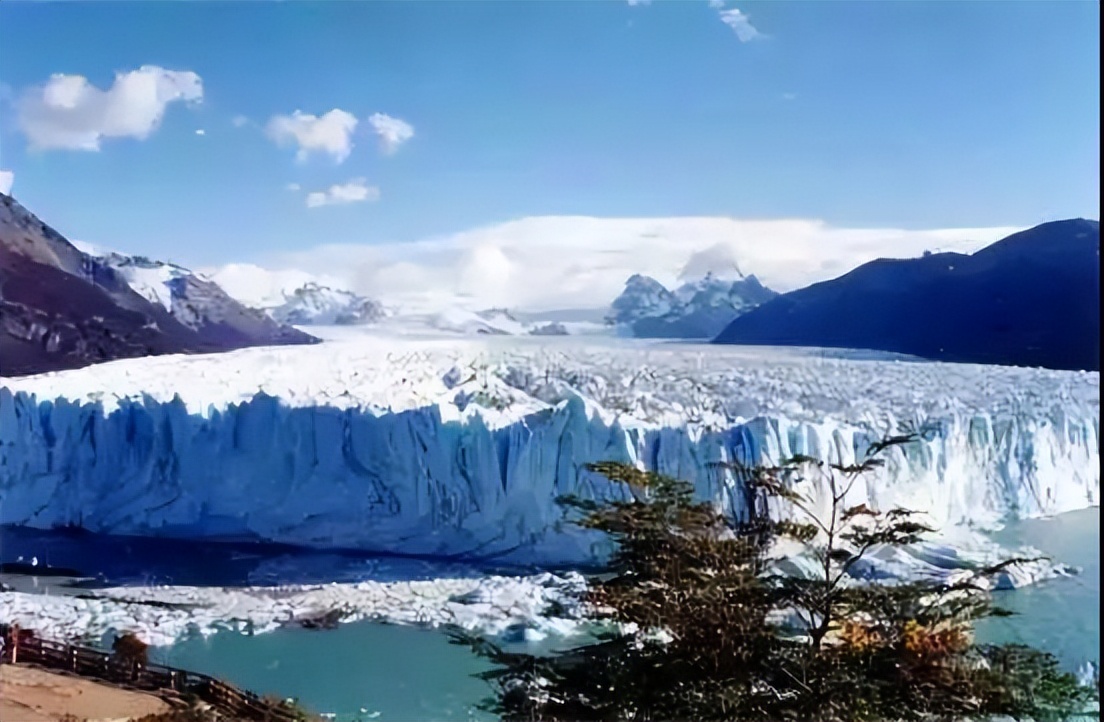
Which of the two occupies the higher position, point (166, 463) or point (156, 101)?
point (156, 101)

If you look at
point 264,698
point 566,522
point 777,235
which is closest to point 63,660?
point 264,698

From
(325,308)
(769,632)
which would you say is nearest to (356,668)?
(325,308)

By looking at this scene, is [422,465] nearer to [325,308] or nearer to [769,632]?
[325,308]

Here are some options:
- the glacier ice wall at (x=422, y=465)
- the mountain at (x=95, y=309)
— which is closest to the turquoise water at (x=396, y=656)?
the glacier ice wall at (x=422, y=465)

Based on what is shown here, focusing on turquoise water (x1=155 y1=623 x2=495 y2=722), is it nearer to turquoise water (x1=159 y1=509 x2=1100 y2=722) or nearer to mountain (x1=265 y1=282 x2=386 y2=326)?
turquoise water (x1=159 y1=509 x2=1100 y2=722)

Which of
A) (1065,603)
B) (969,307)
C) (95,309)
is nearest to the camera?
(1065,603)

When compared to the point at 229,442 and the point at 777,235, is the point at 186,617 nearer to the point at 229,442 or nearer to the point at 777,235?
the point at 229,442

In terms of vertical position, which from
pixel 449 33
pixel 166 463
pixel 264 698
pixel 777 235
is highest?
pixel 449 33

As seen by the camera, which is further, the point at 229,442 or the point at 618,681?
the point at 229,442
